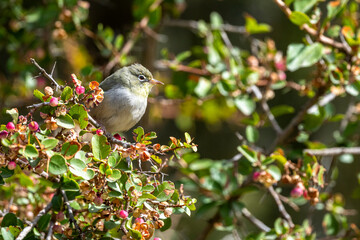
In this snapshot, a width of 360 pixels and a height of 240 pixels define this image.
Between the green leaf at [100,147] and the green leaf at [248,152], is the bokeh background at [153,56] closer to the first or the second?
the green leaf at [248,152]

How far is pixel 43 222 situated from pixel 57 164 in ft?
1.62

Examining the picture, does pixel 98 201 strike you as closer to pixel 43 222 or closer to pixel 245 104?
pixel 43 222

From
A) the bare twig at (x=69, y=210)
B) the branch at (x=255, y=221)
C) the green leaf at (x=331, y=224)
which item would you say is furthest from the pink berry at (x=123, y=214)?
the green leaf at (x=331, y=224)

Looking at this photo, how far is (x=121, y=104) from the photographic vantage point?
3.08 m

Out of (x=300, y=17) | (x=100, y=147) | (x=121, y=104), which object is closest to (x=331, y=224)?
(x=300, y=17)

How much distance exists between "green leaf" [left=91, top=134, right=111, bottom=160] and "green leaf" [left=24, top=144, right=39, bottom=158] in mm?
272

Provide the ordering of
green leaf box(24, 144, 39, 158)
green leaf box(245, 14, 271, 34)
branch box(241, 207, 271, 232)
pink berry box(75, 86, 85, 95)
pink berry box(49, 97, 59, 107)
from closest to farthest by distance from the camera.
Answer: green leaf box(24, 144, 39, 158) → pink berry box(49, 97, 59, 107) → pink berry box(75, 86, 85, 95) → branch box(241, 207, 271, 232) → green leaf box(245, 14, 271, 34)

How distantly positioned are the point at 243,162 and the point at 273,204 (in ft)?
7.34

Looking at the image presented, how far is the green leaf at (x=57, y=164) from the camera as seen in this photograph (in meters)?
1.83

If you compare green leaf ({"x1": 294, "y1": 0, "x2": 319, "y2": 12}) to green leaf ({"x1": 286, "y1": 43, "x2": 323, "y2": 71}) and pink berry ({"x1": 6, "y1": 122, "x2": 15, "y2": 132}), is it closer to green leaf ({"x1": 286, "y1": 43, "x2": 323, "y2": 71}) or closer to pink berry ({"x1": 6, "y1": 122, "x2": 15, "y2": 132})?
green leaf ({"x1": 286, "y1": 43, "x2": 323, "y2": 71})

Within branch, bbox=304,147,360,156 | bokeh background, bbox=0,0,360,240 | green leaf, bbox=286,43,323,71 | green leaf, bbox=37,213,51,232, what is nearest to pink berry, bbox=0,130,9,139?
green leaf, bbox=37,213,51,232

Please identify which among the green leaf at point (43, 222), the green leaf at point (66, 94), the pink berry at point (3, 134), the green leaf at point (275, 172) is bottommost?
the green leaf at point (275, 172)

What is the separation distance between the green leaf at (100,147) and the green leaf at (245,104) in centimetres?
175

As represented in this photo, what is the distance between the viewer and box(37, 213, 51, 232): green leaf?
219 centimetres
